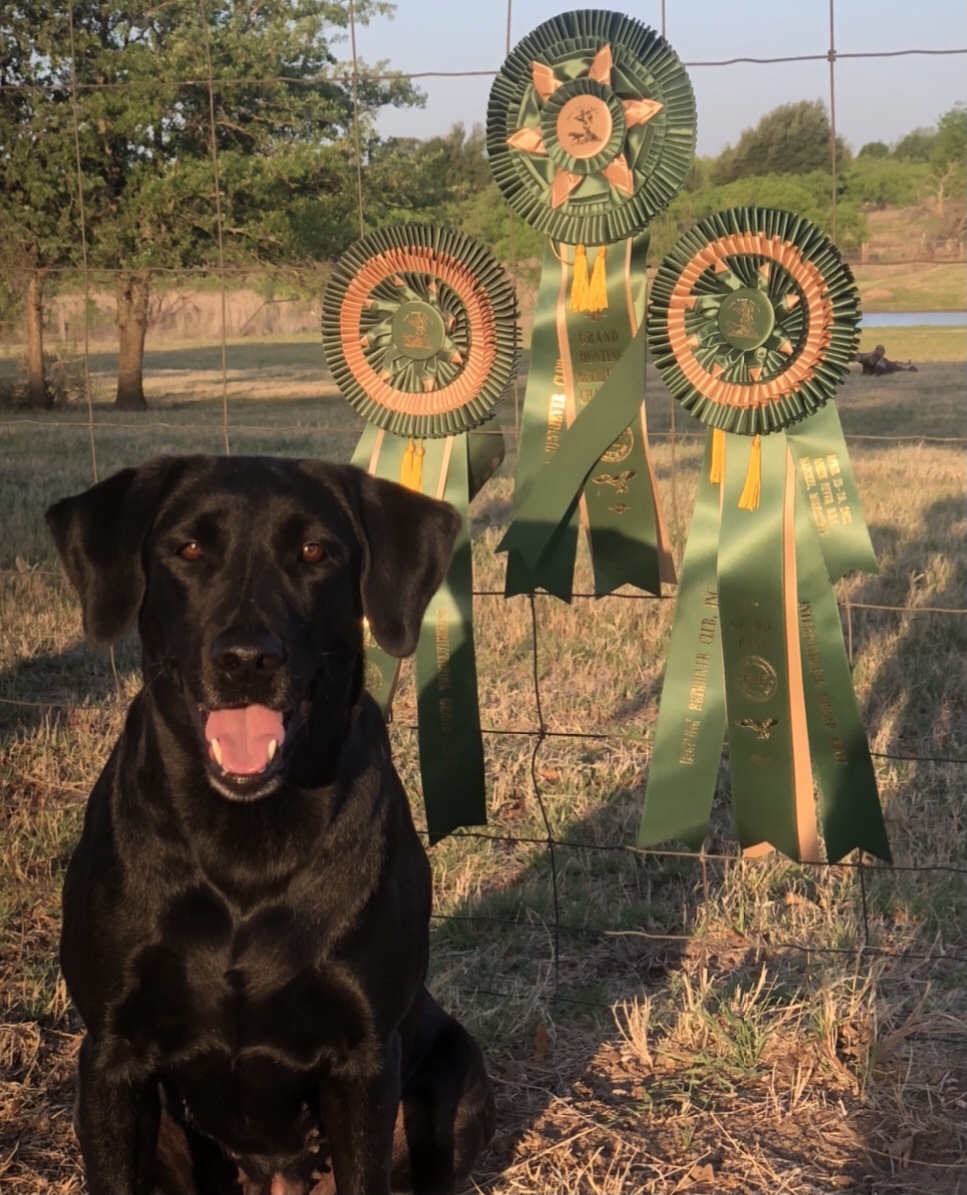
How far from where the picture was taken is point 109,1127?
2.22 meters

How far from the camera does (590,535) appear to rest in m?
3.51

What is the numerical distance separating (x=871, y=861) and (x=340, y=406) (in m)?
14.1

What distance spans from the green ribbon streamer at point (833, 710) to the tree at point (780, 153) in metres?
3.91

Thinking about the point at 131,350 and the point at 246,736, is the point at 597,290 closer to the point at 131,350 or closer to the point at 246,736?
the point at 246,736

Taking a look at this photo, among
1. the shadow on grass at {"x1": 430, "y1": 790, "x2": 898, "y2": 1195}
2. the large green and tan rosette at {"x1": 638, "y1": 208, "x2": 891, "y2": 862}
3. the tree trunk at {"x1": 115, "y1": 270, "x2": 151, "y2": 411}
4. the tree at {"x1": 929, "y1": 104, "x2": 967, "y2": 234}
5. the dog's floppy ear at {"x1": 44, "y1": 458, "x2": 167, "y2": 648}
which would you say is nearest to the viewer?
the dog's floppy ear at {"x1": 44, "y1": 458, "x2": 167, "y2": 648}

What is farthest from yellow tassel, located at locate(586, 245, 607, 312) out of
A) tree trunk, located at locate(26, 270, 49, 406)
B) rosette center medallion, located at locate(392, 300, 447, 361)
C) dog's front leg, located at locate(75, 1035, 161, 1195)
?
tree trunk, located at locate(26, 270, 49, 406)

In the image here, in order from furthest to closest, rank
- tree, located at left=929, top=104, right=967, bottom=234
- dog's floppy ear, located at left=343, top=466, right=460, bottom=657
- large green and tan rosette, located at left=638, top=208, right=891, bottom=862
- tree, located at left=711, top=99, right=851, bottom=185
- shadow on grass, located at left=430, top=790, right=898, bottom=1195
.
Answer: tree, located at left=711, top=99, right=851, bottom=185, tree, located at left=929, top=104, right=967, bottom=234, large green and tan rosette, located at left=638, top=208, right=891, bottom=862, shadow on grass, located at left=430, top=790, right=898, bottom=1195, dog's floppy ear, located at left=343, top=466, right=460, bottom=657

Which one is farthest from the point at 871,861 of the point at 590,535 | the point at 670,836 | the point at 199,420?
the point at 199,420

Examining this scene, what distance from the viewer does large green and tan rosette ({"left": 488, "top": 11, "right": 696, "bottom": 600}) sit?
3.17 metres

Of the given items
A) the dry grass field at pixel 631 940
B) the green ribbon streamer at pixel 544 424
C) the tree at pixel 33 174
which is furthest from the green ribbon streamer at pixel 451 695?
the tree at pixel 33 174

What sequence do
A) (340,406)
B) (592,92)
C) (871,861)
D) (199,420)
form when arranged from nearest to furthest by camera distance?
(592,92)
(871,861)
(199,420)
(340,406)

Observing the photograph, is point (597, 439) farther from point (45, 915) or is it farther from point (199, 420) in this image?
point (199, 420)

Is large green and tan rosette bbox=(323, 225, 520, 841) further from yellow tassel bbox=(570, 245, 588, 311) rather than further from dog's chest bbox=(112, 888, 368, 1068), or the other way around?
dog's chest bbox=(112, 888, 368, 1068)

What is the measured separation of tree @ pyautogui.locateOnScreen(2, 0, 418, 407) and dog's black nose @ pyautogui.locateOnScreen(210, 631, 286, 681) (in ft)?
42.8
